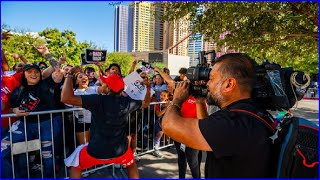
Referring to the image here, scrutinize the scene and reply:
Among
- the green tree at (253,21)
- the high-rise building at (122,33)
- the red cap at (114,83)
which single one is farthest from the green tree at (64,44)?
the high-rise building at (122,33)

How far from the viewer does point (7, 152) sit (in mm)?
3668

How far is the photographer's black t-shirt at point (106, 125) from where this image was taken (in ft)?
10.6

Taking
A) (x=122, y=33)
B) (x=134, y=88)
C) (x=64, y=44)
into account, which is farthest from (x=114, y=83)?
(x=122, y=33)

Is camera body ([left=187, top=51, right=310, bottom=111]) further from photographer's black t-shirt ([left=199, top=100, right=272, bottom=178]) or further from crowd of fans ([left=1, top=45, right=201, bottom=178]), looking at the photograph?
crowd of fans ([left=1, top=45, right=201, bottom=178])

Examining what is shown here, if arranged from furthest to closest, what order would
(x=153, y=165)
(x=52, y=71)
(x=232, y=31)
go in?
1. (x=232, y=31)
2. (x=153, y=165)
3. (x=52, y=71)

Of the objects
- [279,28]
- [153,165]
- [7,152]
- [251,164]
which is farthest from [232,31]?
[251,164]

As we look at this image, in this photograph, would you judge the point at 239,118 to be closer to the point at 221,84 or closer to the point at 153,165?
the point at 221,84

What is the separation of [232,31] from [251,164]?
7527 millimetres

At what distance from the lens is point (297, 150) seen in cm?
142

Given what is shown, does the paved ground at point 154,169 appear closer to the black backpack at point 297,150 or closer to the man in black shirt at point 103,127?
the man in black shirt at point 103,127

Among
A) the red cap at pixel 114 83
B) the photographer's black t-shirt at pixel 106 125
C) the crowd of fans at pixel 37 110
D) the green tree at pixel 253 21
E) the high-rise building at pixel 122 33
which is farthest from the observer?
the high-rise building at pixel 122 33

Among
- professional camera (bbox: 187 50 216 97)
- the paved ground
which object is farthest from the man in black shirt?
professional camera (bbox: 187 50 216 97)

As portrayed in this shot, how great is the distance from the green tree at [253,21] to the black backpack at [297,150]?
17.3 ft

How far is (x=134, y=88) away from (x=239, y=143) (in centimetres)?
275
